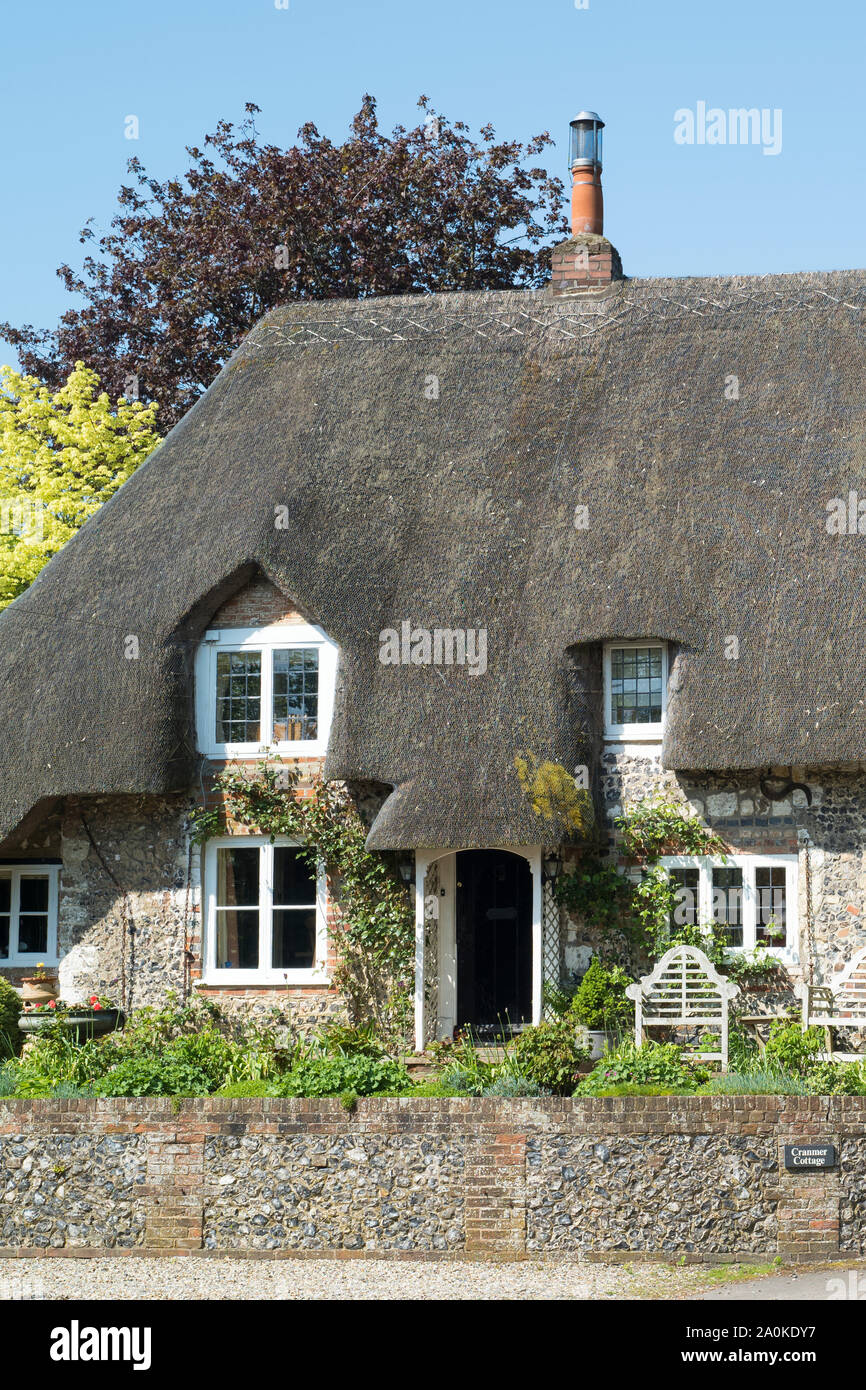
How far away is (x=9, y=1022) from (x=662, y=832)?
688 cm

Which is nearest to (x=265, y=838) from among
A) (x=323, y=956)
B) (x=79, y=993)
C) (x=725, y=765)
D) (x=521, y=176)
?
(x=323, y=956)

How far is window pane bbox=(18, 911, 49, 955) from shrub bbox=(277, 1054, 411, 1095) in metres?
6.28

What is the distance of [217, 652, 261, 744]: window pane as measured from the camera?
59.7 ft

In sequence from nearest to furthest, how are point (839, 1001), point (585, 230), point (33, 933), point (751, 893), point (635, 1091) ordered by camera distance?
1. point (635, 1091)
2. point (839, 1001)
3. point (751, 893)
4. point (33, 933)
5. point (585, 230)

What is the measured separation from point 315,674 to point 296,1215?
690cm

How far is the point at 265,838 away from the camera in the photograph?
59.0ft

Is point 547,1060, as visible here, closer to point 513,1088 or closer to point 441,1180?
point 513,1088

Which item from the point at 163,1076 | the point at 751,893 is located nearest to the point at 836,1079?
the point at 751,893

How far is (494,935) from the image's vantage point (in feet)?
61.5

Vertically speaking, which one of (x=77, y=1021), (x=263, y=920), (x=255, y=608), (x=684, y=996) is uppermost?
(x=255, y=608)

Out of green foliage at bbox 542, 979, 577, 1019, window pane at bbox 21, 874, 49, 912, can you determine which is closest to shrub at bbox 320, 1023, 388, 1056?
green foliage at bbox 542, 979, 577, 1019

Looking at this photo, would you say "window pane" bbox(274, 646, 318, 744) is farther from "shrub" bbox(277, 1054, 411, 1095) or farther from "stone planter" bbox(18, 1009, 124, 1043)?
"shrub" bbox(277, 1054, 411, 1095)

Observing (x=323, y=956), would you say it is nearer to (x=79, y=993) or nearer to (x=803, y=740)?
(x=79, y=993)

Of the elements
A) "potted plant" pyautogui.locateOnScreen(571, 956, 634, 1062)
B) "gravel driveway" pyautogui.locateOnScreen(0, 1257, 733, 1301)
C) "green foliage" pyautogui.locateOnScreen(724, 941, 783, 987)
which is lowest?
"gravel driveway" pyautogui.locateOnScreen(0, 1257, 733, 1301)
